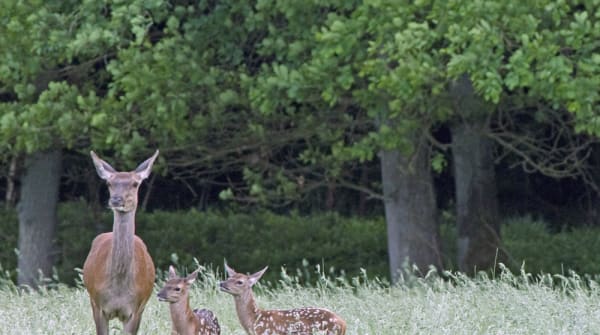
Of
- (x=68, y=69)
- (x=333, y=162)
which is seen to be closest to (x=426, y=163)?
(x=333, y=162)

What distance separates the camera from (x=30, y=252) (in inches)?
706

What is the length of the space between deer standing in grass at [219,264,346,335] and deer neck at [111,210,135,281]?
654 mm

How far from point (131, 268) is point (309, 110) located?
23.2 feet

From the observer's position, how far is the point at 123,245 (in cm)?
898

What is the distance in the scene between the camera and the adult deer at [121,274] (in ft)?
29.2

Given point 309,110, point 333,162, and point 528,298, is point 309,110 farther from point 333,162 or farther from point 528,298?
point 528,298

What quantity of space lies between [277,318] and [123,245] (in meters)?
1.14

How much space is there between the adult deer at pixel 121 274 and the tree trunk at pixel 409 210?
7189 millimetres

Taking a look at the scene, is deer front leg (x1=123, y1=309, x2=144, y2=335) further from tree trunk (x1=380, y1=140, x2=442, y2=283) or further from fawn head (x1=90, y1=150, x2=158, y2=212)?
tree trunk (x1=380, y1=140, x2=442, y2=283)

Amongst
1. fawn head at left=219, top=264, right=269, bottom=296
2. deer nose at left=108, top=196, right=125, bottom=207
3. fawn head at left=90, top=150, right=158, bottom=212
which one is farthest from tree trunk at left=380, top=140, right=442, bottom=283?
deer nose at left=108, top=196, right=125, bottom=207

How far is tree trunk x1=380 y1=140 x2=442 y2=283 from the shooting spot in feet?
53.0

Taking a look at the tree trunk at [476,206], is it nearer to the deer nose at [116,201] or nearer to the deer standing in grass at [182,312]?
the deer standing in grass at [182,312]

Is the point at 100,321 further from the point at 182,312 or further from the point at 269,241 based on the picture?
the point at 269,241

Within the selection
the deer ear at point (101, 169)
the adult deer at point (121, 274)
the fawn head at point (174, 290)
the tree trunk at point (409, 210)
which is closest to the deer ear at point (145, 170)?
the adult deer at point (121, 274)
